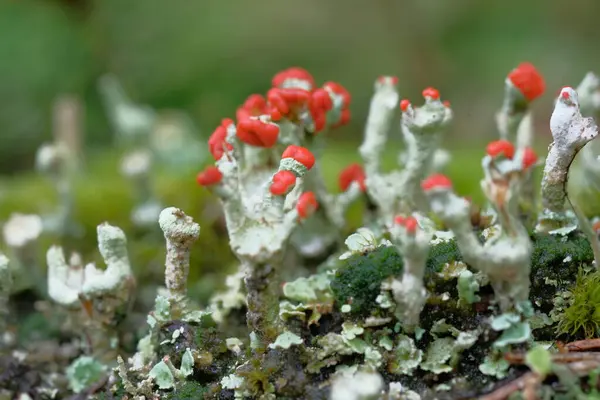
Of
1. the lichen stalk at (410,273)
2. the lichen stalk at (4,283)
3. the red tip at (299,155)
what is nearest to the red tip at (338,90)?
the red tip at (299,155)

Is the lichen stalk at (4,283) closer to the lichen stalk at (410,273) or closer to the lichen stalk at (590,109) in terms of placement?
the lichen stalk at (410,273)

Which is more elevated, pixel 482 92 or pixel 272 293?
pixel 482 92

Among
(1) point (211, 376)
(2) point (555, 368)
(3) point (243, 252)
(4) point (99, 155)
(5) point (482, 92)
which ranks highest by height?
(5) point (482, 92)

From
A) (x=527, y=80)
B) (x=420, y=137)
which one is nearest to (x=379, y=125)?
(x=420, y=137)

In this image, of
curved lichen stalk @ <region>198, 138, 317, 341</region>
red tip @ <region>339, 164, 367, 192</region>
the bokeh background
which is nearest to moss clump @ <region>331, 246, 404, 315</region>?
curved lichen stalk @ <region>198, 138, 317, 341</region>

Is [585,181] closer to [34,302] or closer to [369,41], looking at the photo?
[34,302]

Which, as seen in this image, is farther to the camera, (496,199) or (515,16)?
(515,16)

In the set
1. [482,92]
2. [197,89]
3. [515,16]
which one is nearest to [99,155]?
[197,89]
